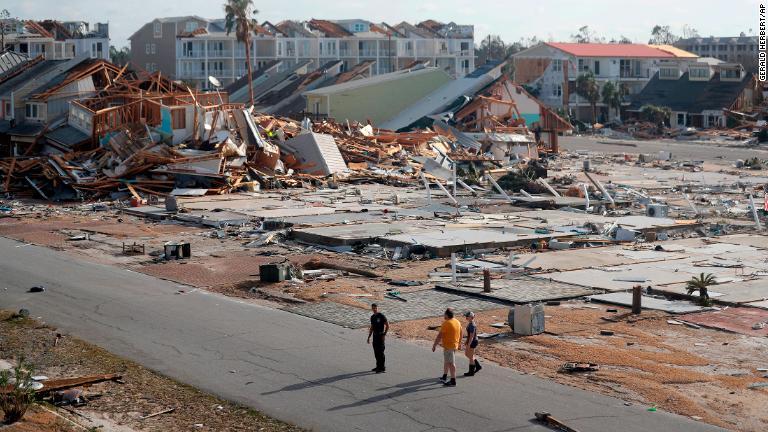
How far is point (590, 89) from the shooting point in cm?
9606

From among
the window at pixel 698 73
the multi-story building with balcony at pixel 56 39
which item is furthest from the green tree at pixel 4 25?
the window at pixel 698 73

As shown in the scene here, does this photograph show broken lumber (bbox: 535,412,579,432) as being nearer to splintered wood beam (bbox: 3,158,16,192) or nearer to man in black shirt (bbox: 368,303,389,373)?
man in black shirt (bbox: 368,303,389,373)

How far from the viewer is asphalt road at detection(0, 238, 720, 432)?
15.8m

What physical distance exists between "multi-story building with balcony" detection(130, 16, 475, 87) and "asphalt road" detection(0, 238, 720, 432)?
85217 millimetres

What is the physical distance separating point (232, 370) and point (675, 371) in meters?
6.87

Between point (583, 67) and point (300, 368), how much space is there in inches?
3560

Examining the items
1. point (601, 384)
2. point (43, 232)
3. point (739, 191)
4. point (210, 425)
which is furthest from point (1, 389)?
point (739, 191)

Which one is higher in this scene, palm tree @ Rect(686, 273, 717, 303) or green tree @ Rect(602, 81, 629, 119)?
green tree @ Rect(602, 81, 629, 119)

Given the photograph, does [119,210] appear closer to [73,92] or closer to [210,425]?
[73,92]

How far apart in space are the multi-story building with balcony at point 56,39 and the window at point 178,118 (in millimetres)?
36210

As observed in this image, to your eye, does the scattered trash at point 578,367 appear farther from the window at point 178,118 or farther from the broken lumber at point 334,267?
the window at point 178,118

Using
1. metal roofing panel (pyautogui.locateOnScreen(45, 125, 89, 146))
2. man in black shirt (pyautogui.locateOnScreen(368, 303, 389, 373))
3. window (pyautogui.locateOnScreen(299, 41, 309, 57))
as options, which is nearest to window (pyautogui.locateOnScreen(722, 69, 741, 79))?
window (pyautogui.locateOnScreen(299, 41, 309, 57))

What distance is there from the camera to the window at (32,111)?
58.0 metres

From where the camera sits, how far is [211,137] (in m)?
49.6
